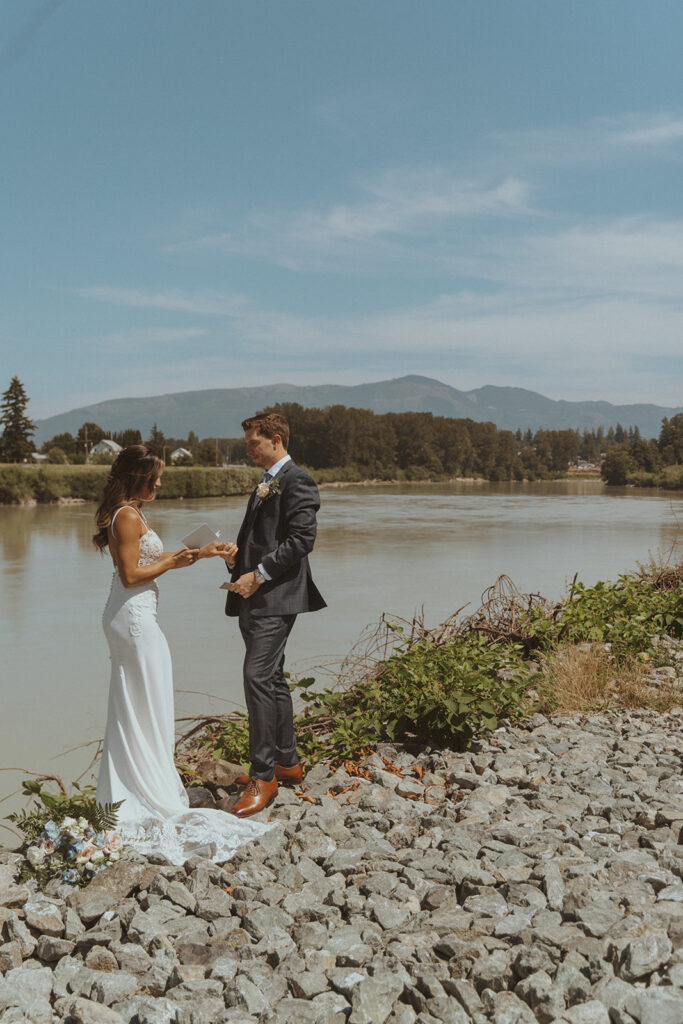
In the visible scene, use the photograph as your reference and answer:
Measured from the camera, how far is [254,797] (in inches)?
167

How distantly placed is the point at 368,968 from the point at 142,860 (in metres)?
1.30

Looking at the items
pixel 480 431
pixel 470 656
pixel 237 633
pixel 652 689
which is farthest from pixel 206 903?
pixel 480 431

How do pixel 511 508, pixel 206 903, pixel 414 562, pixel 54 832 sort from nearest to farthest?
pixel 206 903, pixel 54 832, pixel 414 562, pixel 511 508

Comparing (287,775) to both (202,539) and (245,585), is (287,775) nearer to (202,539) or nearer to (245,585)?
(245,585)

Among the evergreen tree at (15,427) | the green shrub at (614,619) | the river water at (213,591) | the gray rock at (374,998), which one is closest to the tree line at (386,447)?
the evergreen tree at (15,427)

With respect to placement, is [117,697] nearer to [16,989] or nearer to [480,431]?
[16,989]

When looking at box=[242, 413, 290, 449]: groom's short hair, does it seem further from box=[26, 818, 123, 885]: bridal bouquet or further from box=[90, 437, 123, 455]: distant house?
box=[90, 437, 123, 455]: distant house

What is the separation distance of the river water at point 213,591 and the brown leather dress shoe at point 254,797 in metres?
2.84

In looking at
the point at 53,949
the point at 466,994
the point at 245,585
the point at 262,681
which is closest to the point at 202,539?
the point at 245,585

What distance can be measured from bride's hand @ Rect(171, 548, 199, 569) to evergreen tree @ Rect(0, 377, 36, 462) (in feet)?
239

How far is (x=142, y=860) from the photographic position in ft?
12.0

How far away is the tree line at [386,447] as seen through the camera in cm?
7906

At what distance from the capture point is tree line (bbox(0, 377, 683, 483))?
7906 centimetres

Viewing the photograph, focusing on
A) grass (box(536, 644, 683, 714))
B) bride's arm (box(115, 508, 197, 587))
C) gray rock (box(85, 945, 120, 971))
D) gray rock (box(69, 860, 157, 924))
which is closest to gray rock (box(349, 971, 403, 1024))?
gray rock (box(85, 945, 120, 971))
